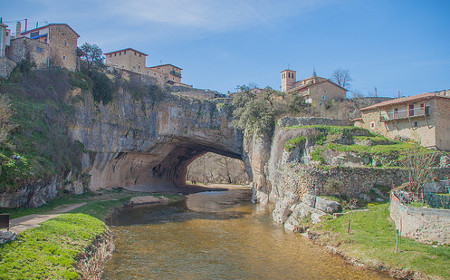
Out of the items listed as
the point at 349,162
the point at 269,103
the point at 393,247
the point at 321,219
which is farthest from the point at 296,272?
the point at 269,103

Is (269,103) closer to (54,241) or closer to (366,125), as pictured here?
(366,125)

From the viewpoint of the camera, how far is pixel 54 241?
15.5 m

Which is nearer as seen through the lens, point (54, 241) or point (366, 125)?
point (54, 241)

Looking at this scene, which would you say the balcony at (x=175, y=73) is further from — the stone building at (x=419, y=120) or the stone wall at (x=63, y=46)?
→ the stone building at (x=419, y=120)

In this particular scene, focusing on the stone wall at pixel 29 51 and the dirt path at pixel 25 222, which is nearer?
the dirt path at pixel 25 222

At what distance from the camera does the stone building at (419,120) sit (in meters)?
31.4

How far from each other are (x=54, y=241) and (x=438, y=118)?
107ft

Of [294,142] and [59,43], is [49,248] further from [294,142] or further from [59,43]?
[59,43]

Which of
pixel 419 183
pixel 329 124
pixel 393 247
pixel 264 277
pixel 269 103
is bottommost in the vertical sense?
pixel 264 277

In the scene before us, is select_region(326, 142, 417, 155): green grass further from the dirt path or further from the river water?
the dirt path

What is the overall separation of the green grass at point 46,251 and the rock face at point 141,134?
69.0 feet

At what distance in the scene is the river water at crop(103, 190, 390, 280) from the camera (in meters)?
15.8

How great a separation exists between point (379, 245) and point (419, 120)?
68.1 feet

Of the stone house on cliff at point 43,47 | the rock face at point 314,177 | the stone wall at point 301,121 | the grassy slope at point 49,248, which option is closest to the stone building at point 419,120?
the rock face at point 314,177
